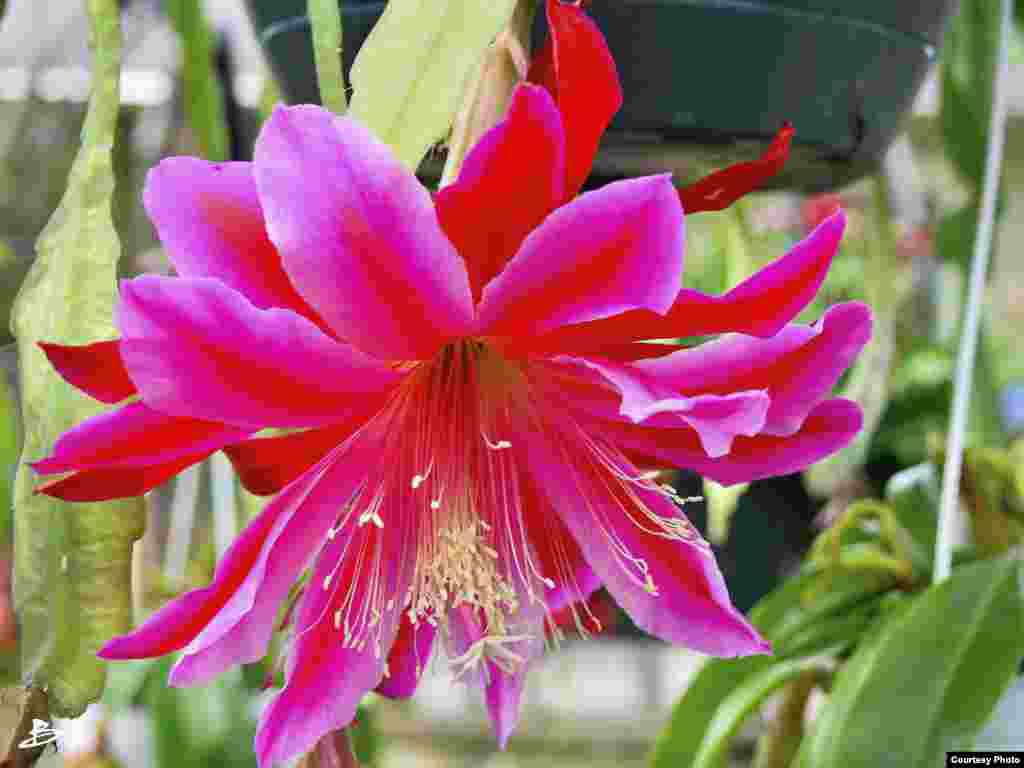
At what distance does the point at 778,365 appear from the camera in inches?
11.5

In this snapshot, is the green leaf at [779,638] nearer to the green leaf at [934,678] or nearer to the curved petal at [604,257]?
the green leaf at [934,678]

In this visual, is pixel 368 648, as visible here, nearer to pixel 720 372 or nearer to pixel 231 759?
pixel 720 372

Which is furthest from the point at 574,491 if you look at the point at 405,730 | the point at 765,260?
the point at 405,730

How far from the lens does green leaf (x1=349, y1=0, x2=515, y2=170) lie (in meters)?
0.30

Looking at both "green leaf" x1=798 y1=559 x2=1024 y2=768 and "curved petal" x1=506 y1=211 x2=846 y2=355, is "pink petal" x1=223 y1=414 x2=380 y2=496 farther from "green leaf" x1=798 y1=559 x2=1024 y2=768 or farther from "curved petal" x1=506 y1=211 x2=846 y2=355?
"green leaf" x1=798 y1=559 x2=1024 y2=768

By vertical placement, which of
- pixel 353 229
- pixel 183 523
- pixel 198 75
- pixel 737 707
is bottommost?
pixel 737 707

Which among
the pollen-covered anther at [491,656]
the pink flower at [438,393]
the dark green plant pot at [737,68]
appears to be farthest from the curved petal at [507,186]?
the dark green plant pot at [737,68]

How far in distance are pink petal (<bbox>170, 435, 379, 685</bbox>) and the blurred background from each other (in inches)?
3.6

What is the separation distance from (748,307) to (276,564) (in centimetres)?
13

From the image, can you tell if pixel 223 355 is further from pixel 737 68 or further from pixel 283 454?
pixel 737 68

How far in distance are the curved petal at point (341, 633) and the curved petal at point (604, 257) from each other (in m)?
0.09

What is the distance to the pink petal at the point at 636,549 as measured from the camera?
1.06 feet

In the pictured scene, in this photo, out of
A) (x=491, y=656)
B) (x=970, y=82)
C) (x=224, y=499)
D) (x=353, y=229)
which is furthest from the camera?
(x=970, y=82)
